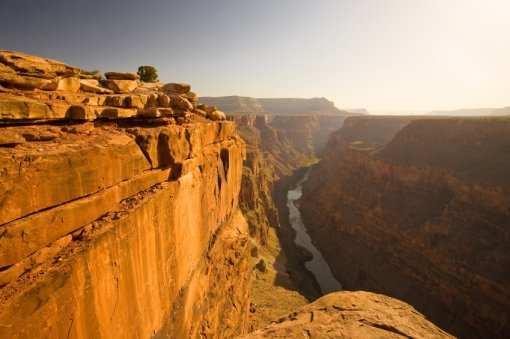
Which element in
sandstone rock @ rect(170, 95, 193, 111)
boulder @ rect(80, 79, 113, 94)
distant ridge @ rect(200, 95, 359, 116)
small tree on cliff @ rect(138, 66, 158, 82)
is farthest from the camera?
distant ridge @ rect(200, 95, 359, 116)

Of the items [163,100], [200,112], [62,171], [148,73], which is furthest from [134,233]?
[148,73]

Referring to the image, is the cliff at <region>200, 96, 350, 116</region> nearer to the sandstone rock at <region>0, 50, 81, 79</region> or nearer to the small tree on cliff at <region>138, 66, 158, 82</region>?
the small tree on cliff at <region>138, 66, 158, 82</region>

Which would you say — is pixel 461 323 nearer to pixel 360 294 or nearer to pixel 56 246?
pixel 360 294

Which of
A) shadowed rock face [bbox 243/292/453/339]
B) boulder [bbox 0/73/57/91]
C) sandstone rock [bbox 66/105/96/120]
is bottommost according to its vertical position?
shadowed rock face [bbox 243/292/453/339]

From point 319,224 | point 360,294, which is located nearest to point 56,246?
point 360,294

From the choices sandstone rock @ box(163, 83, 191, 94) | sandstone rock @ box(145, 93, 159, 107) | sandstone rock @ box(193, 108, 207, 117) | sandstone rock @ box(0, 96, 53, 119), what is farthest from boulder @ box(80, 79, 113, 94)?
sandstone rock @ box(163, 83, 191, 94)
